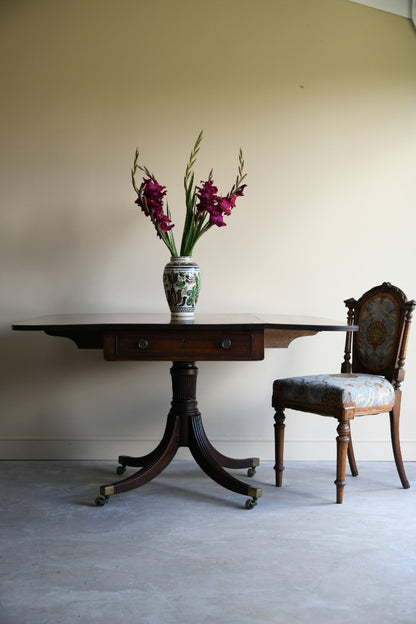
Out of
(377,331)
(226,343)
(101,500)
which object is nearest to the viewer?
(226,343)

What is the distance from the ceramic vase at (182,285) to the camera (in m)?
2.79

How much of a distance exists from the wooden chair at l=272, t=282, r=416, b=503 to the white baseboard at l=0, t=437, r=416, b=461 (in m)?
0.31

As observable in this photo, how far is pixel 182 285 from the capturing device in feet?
9.14

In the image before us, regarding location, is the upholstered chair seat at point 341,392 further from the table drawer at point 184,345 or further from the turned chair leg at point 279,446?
the table drawer at point 184,345

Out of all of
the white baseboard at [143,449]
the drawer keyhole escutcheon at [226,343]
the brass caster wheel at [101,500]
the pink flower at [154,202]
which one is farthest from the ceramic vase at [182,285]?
the white baseboard at [143,449]

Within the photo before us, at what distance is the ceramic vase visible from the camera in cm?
279

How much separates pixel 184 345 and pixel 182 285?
0.34 meters

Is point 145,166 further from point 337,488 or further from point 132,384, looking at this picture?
point 337,488

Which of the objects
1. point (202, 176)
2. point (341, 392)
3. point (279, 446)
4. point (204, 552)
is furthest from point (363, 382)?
point (202, 176)

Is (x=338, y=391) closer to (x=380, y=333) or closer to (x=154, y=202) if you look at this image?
(x=380, y=333)

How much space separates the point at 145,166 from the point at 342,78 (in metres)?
1.11

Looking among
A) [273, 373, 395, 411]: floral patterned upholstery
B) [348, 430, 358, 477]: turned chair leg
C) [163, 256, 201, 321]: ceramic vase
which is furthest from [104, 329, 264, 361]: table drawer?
[348, 430, 358, 477]: turned chair leg

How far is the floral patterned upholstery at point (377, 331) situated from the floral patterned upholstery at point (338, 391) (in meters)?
0.13

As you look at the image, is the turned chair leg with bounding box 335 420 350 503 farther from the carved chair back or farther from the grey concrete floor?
the carved chair back
